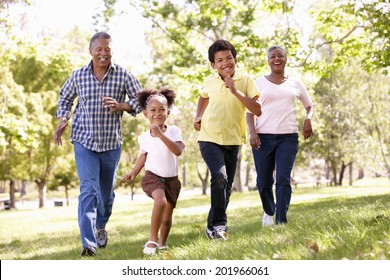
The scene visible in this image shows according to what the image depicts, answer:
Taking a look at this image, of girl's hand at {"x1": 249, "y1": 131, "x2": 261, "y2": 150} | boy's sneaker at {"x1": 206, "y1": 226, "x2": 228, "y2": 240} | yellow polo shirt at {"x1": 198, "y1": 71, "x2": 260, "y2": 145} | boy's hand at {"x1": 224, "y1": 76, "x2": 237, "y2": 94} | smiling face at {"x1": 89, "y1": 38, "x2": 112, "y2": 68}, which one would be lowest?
boy's sneaker at {"x1": 206, "y1": 226, "x2": 228, "y2": 240}

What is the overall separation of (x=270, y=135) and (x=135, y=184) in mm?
30704

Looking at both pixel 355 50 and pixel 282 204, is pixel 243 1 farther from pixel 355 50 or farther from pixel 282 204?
pixel 282 204

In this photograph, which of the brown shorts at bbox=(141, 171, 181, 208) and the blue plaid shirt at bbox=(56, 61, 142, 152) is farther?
the blue plaid shirt at bbox=(56, 61, 142, 152)

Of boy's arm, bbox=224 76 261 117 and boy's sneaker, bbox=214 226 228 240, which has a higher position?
boy's arm, bbox=224 76 261 117

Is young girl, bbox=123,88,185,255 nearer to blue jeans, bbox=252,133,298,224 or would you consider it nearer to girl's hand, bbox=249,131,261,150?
girl's hand, bbox=249,131,261,150

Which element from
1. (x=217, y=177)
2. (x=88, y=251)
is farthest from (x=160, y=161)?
(x=88, y=251)

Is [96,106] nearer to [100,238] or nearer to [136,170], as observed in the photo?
[136,170]

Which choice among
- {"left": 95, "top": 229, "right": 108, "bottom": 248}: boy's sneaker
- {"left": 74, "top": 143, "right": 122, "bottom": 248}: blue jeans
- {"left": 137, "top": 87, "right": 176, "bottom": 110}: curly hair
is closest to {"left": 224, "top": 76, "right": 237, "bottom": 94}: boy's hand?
{"left": 137, "top": 87, "right": 176, "bottom": 110}: curly hair

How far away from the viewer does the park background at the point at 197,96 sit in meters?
5.54

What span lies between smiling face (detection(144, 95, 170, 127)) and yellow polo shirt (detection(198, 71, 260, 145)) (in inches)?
24.7

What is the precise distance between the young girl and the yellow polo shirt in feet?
1.58

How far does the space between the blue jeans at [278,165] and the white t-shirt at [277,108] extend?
9 cm

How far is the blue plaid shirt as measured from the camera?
6.82m

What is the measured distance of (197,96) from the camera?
1861 centimetres
